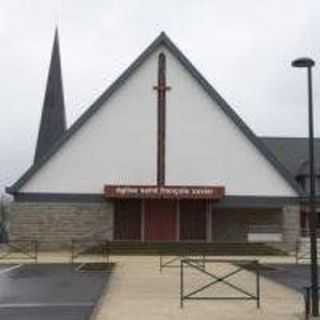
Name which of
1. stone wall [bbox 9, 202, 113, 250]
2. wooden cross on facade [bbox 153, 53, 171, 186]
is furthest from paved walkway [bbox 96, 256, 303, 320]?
wooden cross on facade [bbox 153, 53, 171, 186]

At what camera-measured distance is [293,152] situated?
56062 millimetres

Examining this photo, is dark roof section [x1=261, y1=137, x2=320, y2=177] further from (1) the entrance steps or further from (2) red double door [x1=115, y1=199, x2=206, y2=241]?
(1) the entrance steps

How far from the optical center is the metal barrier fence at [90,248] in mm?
37219

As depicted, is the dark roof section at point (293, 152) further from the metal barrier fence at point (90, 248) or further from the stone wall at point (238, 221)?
the metal barrier fence at point (90, 248)

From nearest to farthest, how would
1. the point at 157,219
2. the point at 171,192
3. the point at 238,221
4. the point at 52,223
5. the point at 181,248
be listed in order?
the point at 181,248 → the point at 52,223 → the point at 171,192 → the point at 157,219 → the point at 238,221

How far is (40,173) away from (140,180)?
5.32 meters

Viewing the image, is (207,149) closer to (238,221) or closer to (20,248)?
(238,221)

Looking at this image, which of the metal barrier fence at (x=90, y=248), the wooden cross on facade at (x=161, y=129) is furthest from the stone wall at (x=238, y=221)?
the metal barrier fence at (x=90, y=248)

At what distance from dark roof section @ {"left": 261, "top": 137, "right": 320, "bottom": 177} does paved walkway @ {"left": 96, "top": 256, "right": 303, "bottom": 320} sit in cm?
3083

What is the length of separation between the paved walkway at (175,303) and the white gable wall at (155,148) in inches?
693

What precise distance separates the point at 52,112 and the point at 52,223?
1826 cm

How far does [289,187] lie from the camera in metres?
41.9

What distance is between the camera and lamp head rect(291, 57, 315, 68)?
15070 millimetres

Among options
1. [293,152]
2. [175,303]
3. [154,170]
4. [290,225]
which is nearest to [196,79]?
[154,170]
